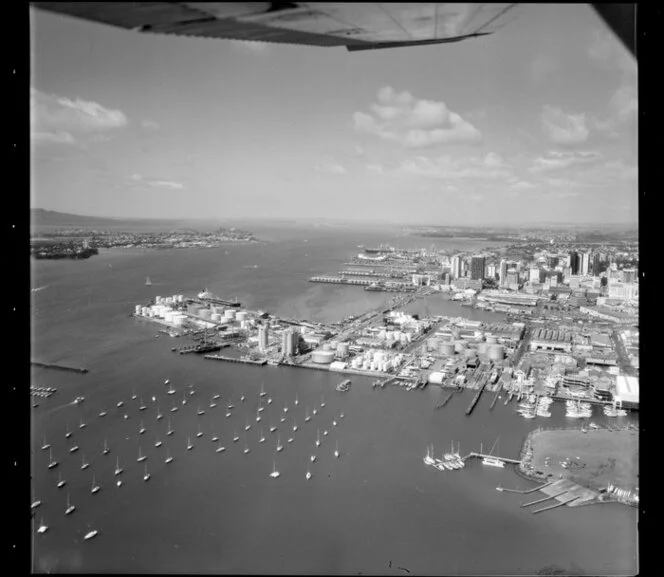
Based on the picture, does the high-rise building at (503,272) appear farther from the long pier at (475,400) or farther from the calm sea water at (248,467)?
the long pier at (475,400)

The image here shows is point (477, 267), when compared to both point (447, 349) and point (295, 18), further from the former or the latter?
point (295, 18)

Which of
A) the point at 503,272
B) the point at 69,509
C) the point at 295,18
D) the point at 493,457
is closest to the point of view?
the point at 295,18

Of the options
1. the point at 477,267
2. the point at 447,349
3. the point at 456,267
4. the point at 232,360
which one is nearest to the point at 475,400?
the point at 447,349

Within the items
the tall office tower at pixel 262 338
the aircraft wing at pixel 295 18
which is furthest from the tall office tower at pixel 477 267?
the aircraft wing at pixel 295 18

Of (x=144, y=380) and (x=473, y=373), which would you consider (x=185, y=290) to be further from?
(x=473, y=373)

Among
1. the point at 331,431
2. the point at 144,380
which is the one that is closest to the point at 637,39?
the point at 331,431

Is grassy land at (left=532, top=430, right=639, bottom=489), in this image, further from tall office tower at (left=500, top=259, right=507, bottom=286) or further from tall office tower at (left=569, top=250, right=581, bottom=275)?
tall office tower at (left=500, top=259, right=507, bottom=286)

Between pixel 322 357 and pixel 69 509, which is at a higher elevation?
pixel 322 357
